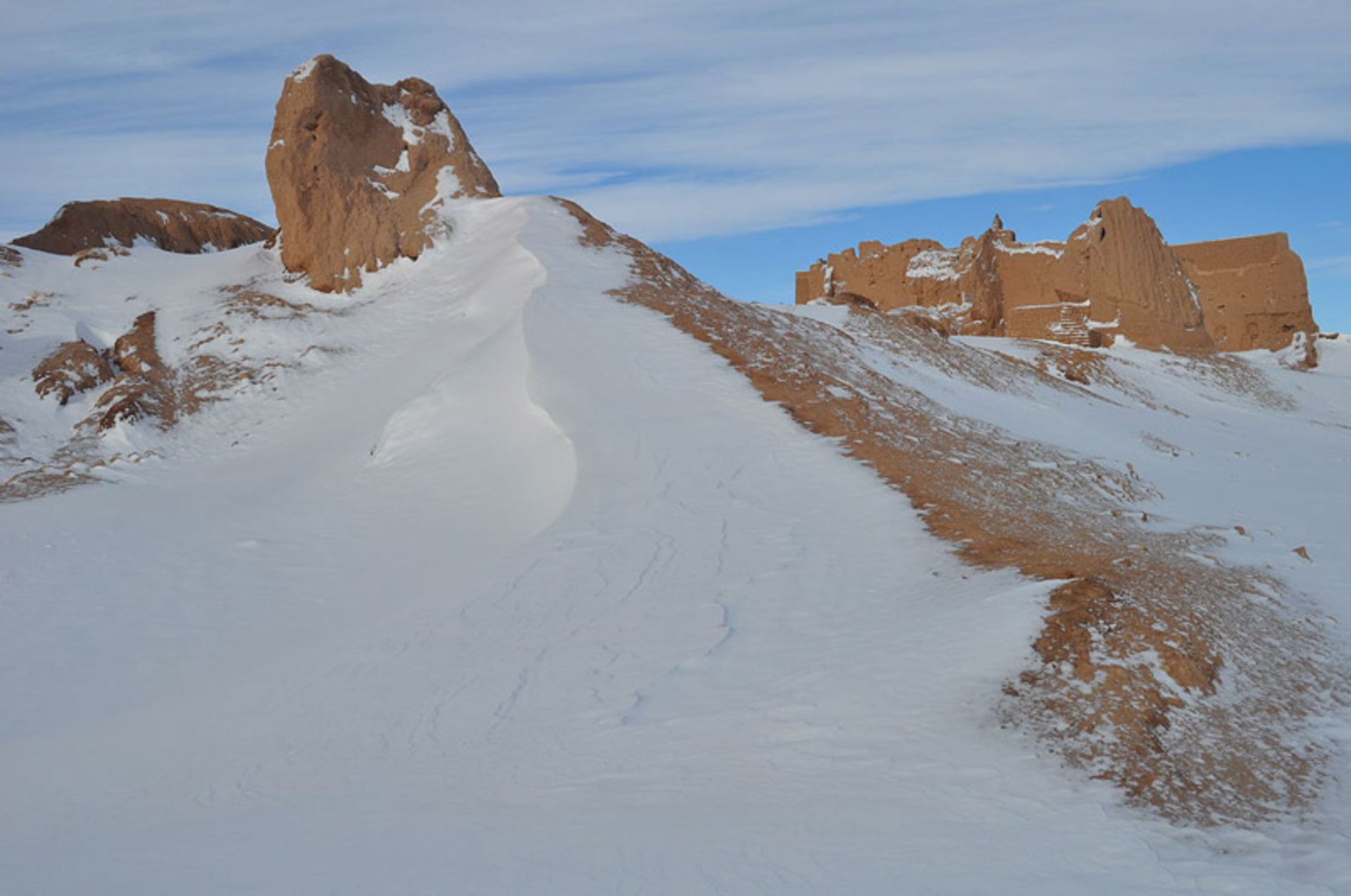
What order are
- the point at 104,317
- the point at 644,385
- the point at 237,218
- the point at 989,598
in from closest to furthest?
the point at 989,598 < the point at 644,385 < the point at 104,317 < the point at 237,218

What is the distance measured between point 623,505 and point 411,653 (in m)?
3.10

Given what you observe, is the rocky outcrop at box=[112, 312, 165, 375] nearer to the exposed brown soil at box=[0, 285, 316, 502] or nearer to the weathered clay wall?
the exposed brown soil at box=[0, 285, 316, 502]

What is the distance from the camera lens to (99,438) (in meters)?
17.7

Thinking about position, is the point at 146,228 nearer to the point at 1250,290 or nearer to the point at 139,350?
the point at 139,350

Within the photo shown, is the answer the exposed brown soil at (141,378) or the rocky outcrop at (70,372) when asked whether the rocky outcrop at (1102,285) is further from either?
the rocky outcrop at (70,372)

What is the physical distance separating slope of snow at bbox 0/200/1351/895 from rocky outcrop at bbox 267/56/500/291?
21.4ft

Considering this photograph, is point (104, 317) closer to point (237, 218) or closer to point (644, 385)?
point (644, 385)

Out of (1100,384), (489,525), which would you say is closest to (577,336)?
(489,525)

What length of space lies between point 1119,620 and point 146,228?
35.5 m

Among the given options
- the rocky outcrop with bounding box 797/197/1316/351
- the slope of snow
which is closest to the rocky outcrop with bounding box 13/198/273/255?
the slope of snow

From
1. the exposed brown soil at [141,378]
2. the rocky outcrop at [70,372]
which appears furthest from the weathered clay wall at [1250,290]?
the rocky outcrop at [70,372]

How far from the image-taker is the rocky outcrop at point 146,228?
105ft

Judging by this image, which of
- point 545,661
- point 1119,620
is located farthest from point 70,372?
point 1119,620

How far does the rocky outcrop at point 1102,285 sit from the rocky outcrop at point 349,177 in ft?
44.1
